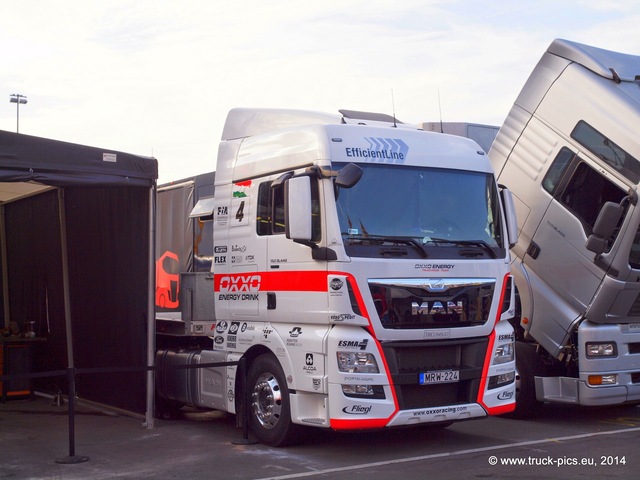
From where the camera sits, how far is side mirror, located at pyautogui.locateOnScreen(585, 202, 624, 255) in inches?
372

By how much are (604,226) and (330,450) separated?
3810 mm

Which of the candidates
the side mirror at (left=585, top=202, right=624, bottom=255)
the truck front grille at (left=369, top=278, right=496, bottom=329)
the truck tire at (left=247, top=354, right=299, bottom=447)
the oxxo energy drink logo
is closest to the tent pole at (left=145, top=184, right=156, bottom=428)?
the truck tire at (left=247, top=354, right=299, bottom=447)

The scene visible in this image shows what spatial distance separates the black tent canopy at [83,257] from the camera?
31.7 feet

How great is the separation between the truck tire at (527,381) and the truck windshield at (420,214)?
2179 mm

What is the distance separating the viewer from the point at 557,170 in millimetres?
10562

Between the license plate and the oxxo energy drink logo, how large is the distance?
2118mm

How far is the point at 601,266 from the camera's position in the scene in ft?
32.5

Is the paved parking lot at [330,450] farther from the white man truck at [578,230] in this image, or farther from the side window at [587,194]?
the side window at [587,194]

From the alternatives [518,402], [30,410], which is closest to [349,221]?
[518,402]

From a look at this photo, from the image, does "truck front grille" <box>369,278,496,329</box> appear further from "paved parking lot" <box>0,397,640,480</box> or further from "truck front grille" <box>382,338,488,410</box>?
"paved parking lot" <box>0,397,640,480</box>

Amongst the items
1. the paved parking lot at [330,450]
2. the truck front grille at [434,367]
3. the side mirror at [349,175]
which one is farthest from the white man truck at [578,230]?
the side mirror at [349,175]

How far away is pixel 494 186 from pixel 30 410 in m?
7.38

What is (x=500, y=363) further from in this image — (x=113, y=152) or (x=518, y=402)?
(x=113, y=152)

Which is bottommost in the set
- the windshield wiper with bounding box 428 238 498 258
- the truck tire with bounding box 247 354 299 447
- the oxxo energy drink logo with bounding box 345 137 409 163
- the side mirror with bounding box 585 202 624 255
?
the truck tire with bounding box 247 354 299 447
